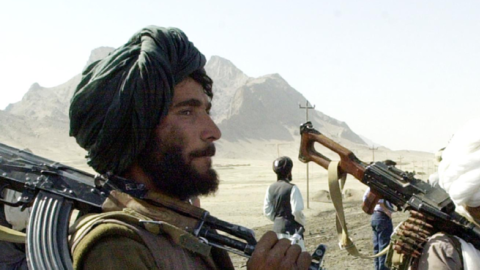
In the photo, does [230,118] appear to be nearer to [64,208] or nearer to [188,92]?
[188,92]

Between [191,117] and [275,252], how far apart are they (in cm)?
58

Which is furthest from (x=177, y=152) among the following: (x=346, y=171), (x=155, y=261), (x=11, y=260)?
(x=346, y=171)

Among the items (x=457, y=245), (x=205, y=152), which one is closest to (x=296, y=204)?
(x=457, y=245)

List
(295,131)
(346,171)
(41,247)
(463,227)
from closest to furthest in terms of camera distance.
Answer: (41,247), (463,227), (346,171), (295,131)

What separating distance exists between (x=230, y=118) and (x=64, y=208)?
101m

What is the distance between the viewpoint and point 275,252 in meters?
1.58

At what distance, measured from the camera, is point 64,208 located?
68.9 inches

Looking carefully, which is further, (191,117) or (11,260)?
(11,260)

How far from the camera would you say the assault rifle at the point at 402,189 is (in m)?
2.87

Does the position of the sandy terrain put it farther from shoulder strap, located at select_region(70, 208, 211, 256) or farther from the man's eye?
shoulder strap, located at select_region(70, 208, 211, 256)

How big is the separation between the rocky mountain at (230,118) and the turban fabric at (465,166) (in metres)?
59.4

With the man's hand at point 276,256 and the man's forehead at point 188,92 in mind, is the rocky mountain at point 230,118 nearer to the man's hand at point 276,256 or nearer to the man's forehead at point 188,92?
the man's forehead at point 188,92

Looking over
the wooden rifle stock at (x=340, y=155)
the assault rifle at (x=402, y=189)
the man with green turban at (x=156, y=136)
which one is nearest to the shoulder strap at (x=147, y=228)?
the man with green turban at (x=156, y=136)

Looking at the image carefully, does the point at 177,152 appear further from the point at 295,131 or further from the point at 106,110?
the point at 295,131
